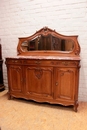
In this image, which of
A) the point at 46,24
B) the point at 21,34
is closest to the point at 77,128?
the point at 46,24

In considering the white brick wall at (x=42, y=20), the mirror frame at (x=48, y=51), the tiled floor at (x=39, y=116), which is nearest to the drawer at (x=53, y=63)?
the mirror frame at (x=48, y=51)

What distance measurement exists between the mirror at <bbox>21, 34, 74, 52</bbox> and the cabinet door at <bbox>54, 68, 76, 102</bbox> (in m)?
0.54

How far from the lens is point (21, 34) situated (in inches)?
108

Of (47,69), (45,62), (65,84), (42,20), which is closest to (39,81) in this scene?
(47,69)

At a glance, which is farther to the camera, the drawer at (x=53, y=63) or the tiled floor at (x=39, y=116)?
the drawer at (x=53, y=63)

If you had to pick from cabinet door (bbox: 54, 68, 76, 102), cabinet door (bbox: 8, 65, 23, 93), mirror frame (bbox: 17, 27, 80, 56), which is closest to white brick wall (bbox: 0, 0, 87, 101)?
mirror frame (bbox: 17, 27, 80, 56)

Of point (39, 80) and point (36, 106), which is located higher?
point (39, 80)

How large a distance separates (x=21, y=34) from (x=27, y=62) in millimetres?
835

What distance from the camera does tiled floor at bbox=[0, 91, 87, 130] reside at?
1.72 metres

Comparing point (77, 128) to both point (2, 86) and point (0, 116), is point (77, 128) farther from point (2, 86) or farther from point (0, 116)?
point (2, 86)

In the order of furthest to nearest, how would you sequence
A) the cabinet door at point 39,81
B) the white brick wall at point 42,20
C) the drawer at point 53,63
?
the white brick wall at point 42,20
the cabinet door at point 39,81
the drawer at point 53,63

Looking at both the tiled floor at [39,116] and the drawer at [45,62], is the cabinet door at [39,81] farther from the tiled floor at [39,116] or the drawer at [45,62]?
the tiled floor at [39,116]

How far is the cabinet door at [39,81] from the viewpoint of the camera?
2186mm

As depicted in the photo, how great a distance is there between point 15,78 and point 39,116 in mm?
902
